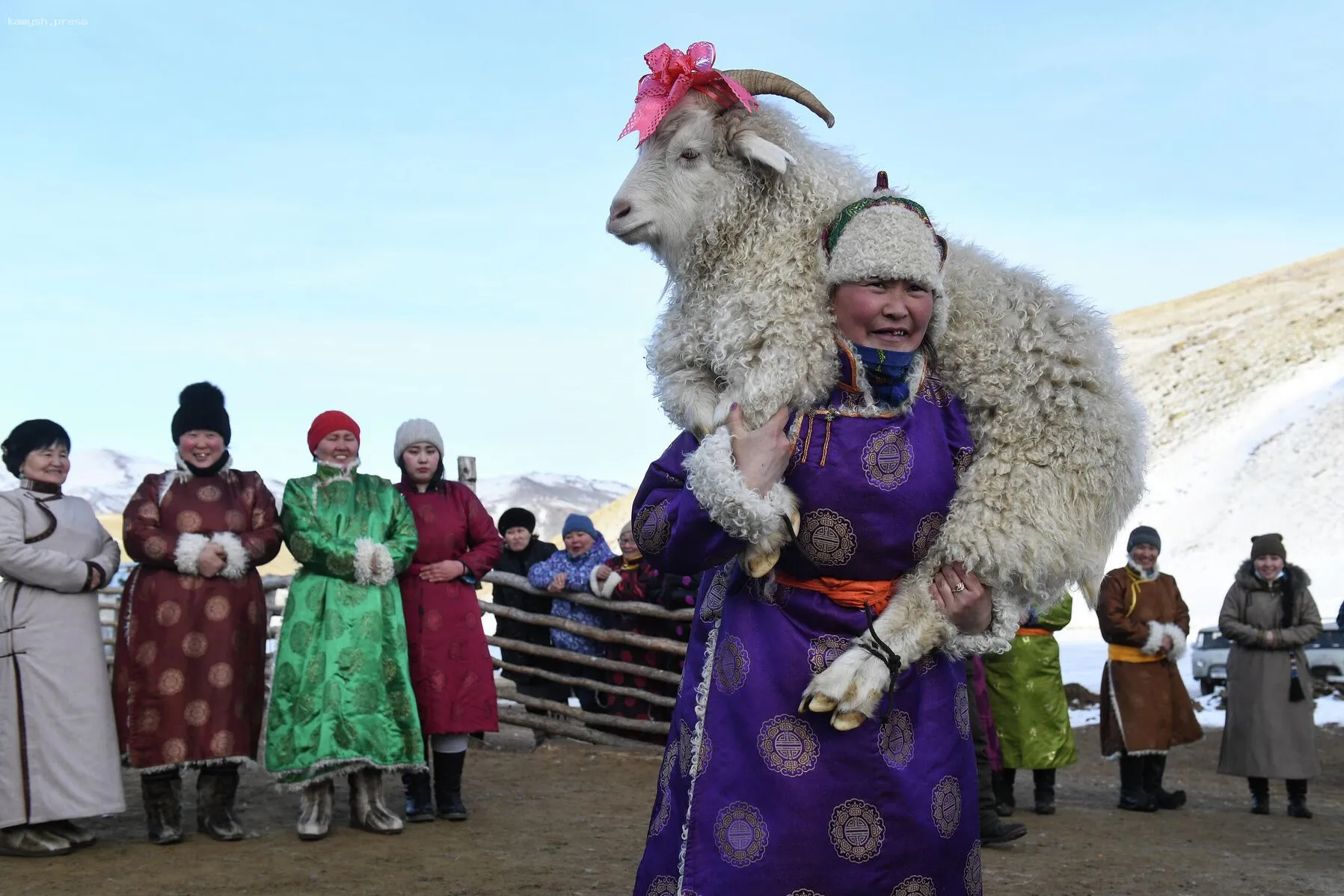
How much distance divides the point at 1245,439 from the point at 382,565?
30663mm

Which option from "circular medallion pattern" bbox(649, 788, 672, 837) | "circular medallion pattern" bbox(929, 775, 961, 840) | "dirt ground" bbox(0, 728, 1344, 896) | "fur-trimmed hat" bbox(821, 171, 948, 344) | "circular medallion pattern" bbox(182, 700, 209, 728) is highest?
"fur-trimmed hat" bbox(821, 171, 948, 344)

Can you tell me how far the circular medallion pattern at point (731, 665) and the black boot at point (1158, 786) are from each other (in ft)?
20.7

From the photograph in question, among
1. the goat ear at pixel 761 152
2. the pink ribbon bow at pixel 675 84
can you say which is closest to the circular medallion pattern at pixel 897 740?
the goat ear at pixel 761 152

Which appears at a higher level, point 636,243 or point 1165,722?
point 636,243

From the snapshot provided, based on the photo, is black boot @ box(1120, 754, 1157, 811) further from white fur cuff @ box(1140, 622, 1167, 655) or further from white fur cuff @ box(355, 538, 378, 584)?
white fur cuff @ box(355, 538, 378, 584)

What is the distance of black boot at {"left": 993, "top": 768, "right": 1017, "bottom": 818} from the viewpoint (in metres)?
7.23

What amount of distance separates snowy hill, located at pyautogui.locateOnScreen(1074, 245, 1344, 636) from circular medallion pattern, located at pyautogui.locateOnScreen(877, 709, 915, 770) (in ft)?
62.4

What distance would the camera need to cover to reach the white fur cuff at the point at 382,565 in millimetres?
5926

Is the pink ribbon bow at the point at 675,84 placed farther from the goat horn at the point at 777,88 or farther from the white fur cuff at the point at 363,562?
the white fur cuff at the point at 363,562

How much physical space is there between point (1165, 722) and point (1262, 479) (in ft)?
79.9

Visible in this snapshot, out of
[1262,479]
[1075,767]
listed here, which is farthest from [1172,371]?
[1075,767]

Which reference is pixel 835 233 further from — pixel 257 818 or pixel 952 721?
pixel 257 818

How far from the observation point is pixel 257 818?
21.7ft

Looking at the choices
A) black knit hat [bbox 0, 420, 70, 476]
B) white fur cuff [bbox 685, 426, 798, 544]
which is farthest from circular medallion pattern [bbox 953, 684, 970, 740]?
black knit hat [bbox 0, 420, 70, 476]
